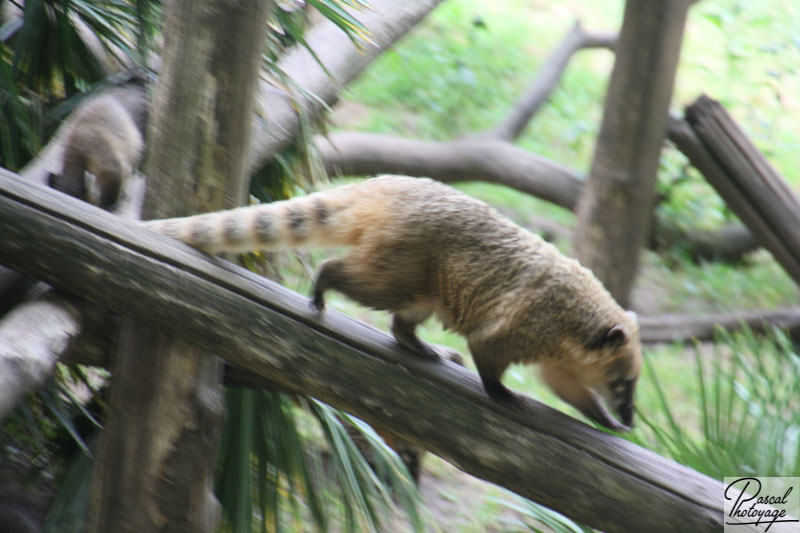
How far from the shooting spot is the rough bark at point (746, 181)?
528cm

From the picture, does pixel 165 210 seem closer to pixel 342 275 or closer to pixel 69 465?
pixel 342 275

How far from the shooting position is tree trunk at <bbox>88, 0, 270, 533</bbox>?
8.08 ft

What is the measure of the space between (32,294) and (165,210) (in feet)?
1.53

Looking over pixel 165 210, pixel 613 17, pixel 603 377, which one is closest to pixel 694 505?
pixel 603 377

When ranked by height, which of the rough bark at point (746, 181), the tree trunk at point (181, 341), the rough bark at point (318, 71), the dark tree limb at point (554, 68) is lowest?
the tree trunk at point (181, 341)

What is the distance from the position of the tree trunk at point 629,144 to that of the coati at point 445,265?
2.70m

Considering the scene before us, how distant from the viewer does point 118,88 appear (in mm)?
3344

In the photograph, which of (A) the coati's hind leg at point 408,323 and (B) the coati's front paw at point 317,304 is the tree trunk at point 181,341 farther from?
(A) the coati's hind leg at point 408,323

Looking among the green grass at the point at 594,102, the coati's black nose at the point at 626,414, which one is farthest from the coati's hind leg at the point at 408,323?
the green grass at the point at 594,102

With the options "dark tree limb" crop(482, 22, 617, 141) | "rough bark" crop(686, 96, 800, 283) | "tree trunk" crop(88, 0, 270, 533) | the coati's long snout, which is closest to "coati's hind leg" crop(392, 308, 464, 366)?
the coati's long snout

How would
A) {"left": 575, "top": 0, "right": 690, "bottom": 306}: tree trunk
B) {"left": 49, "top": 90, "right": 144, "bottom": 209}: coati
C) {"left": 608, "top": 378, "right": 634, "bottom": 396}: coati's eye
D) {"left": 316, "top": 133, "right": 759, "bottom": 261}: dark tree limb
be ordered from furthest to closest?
{"left": 316, "top": 133, "right": 759, "bottom": 261}: dark tree limb, {"left": 575, "top": 0, "right": 690, "bottom": 306}: tree trunk, {"left": 49, "top": 90, "right": 144, "bottom": 209}: coati, {"left": 608, "top": 378, "right": 634, "bottom": 396}: coati's eye

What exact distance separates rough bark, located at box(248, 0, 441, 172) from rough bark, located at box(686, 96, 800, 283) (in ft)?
6.36

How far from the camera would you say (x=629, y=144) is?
16.8ft

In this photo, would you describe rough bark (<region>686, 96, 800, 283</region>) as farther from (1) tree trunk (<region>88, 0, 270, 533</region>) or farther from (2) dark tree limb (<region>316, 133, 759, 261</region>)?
(1) tree trunk (<region>88, 0, 270, 533</region>)
